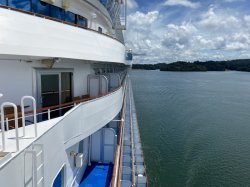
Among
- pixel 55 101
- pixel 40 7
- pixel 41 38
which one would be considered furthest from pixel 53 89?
pixel 40 7

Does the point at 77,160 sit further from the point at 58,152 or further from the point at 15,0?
the point at 15,0

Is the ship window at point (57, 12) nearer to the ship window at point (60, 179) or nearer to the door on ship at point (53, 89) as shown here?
the door on ship at point (53, 89)

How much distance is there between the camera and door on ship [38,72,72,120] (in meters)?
7.57

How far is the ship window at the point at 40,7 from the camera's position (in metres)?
7.49

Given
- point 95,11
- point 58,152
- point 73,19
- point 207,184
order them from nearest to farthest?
A: point 58,152, point 73,19, point 95,11, point 207,184

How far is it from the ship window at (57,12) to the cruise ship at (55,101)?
0.03 meters

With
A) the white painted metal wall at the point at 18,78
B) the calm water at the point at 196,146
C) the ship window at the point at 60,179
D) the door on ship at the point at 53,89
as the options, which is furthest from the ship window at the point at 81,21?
the calm water at the point at 196,146

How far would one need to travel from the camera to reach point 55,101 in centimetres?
810

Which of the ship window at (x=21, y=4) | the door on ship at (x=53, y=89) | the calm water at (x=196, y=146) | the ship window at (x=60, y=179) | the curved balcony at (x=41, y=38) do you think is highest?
the ship window at (x=21, y=4)

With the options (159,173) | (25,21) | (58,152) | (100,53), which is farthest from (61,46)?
(159,173)

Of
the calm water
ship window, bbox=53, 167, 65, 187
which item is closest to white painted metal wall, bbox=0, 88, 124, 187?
ship window, bbox=53, 167, 65, 187

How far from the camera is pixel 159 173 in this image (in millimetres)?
15781

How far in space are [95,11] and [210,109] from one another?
29.0m

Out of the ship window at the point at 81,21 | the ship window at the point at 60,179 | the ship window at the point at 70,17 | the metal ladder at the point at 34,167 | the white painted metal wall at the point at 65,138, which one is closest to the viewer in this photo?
the white painted metal wall at the point at 65,138
